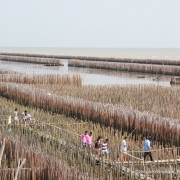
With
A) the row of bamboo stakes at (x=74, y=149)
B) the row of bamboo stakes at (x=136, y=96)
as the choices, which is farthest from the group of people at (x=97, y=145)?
the row of bamboo stakes at (x=136, y=96)

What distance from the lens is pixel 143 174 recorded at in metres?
9.96

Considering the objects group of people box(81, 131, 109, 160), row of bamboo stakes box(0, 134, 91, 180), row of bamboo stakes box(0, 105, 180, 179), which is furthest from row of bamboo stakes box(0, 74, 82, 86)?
row of bamboo stakes box(0, 134, 91, 180)

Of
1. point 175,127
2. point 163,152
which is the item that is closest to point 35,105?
point 175,127

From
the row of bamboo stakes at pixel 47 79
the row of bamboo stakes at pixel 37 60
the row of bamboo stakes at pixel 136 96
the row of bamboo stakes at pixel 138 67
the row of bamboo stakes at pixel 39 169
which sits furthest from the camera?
the row of bamboo stakes at pixel 37 60

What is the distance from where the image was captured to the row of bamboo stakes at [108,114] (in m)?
14.6

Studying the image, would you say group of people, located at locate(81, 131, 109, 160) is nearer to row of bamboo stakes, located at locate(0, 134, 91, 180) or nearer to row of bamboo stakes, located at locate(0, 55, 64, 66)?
row of bamboo stakes, located at locate(0, 134, 91, 180)

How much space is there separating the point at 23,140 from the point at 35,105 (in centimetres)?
1045

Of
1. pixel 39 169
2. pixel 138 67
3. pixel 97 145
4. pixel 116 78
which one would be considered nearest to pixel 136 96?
pixel 97 145

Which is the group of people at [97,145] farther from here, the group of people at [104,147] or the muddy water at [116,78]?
the muddy water at [116,78]

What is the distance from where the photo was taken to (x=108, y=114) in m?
17.3

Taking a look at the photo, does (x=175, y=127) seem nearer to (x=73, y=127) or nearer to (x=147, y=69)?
(x=73, y=127)

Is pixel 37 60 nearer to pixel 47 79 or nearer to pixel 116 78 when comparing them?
pixel 116 78

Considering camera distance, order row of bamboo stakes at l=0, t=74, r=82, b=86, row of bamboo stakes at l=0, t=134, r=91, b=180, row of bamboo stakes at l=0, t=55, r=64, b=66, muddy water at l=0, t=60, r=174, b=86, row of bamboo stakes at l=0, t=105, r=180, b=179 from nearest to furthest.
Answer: row of bamboo stakes at l=0, t=134, r=91, b=180 < row of bamboo stakes at l=0, t=105, r=180, b=179 < row of bamboo stakes at l=0, t=74, r=82, b=86 < muddy water at l=0, t=60, r=174, b=86 < row of bamboo stakes at l=0, t=55, r=64, b=66

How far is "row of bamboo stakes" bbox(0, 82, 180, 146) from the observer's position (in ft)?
48.0
